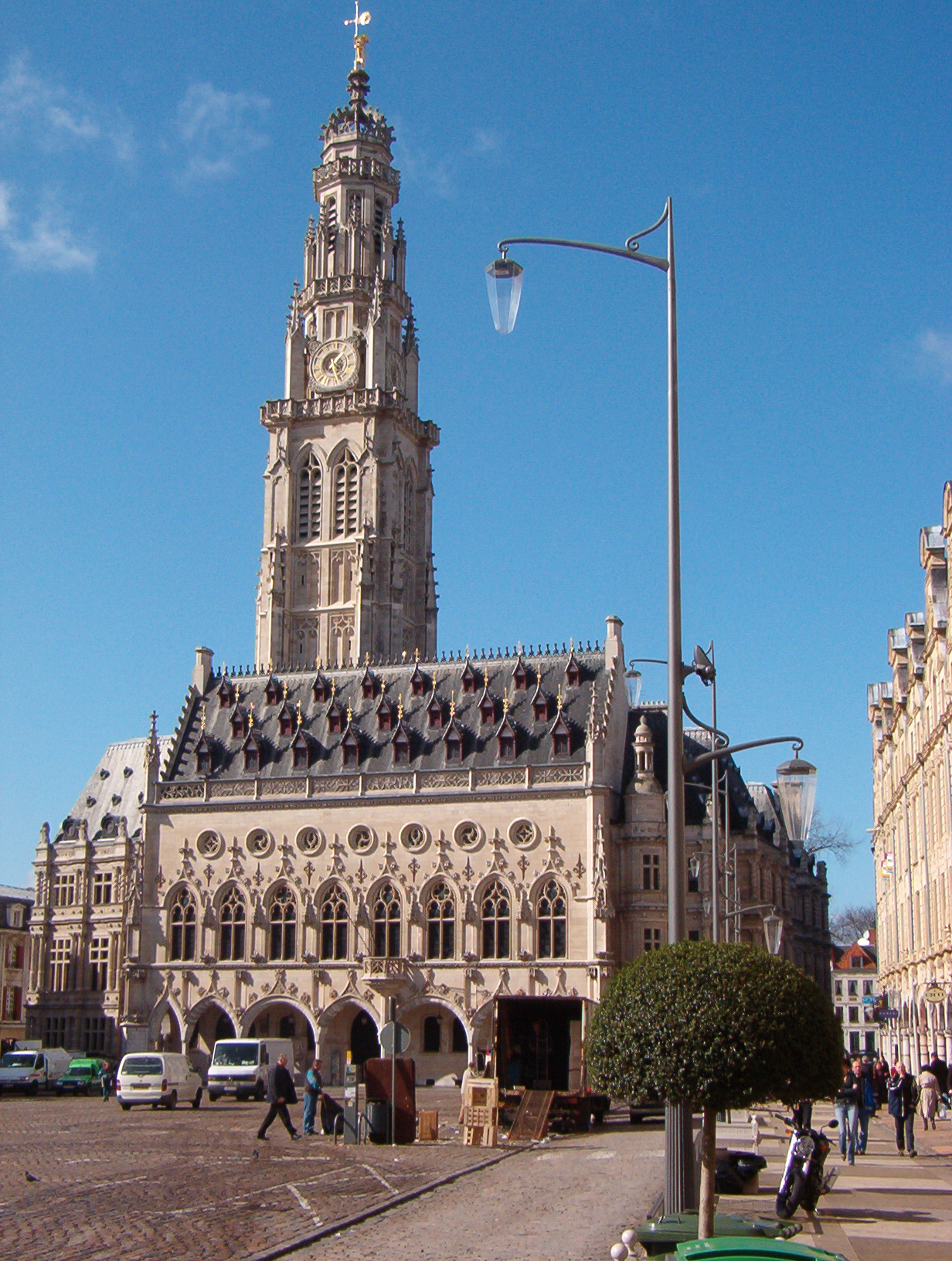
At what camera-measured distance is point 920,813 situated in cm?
5353

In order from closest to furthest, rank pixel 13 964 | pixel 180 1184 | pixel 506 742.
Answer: pixel 180 1184 → pixel 506 742 → pixel 13 964

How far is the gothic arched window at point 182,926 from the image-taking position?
68.5m

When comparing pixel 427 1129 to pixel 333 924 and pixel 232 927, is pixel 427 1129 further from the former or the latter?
pixel 232 927

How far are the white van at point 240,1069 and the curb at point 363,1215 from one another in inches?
937

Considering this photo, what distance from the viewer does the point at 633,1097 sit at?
1631cm

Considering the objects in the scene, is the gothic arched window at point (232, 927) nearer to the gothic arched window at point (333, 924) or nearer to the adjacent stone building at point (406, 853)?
the adjacent stone building at point (406, 853)

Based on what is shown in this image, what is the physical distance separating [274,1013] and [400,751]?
508 inches

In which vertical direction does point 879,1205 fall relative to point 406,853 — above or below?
below

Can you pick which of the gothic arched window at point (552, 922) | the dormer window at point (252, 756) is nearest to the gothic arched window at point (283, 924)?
the dormer window at point (252, 756)

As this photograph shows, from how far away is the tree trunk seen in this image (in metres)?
14.4

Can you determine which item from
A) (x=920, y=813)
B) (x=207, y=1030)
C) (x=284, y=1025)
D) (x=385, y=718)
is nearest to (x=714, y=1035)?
(x=920, y=813)

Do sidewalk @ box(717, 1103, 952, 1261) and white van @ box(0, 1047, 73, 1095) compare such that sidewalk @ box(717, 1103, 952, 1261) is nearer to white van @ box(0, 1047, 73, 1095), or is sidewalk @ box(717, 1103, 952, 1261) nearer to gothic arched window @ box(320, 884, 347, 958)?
gothic arched window @ box(320, 884, 347, 958)

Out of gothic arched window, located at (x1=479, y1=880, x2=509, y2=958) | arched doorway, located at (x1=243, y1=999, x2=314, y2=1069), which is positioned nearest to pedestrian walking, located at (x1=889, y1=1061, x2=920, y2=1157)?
gothic arched window, located at (x1=479, y1=880, x2=509, y2=958)

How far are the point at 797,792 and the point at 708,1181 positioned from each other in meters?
8.70
